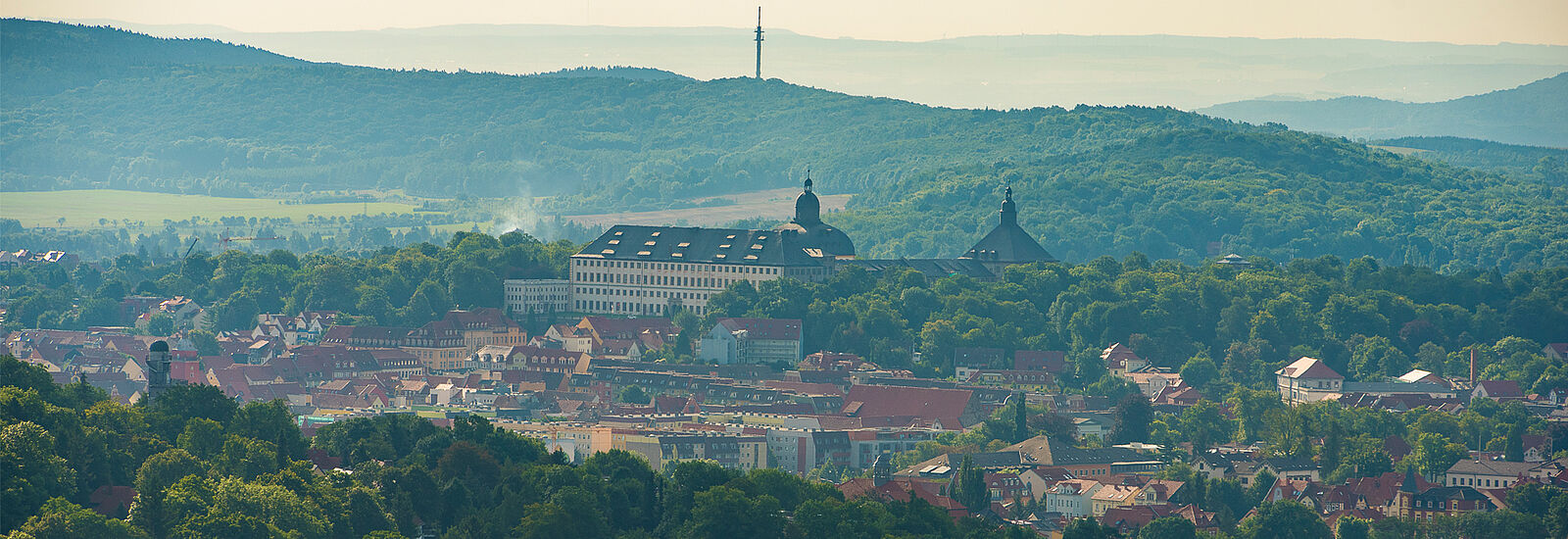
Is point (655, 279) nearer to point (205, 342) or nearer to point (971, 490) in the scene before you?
point (205, 342)

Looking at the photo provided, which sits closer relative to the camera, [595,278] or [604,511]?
[604,511]

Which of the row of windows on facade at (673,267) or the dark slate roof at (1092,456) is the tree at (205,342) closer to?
the row of windows on facade at (673,267)

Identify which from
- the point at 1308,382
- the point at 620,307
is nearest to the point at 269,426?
the point at 1308,382

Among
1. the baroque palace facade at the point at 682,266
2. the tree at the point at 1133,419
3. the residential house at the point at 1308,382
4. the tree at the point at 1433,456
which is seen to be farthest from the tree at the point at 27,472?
the baroque palace facade at the point at 682,266

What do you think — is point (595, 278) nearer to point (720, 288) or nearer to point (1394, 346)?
point (720, 288)

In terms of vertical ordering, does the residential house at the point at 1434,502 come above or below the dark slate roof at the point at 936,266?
below

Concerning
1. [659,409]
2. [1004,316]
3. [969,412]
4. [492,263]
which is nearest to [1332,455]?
[969,412]
